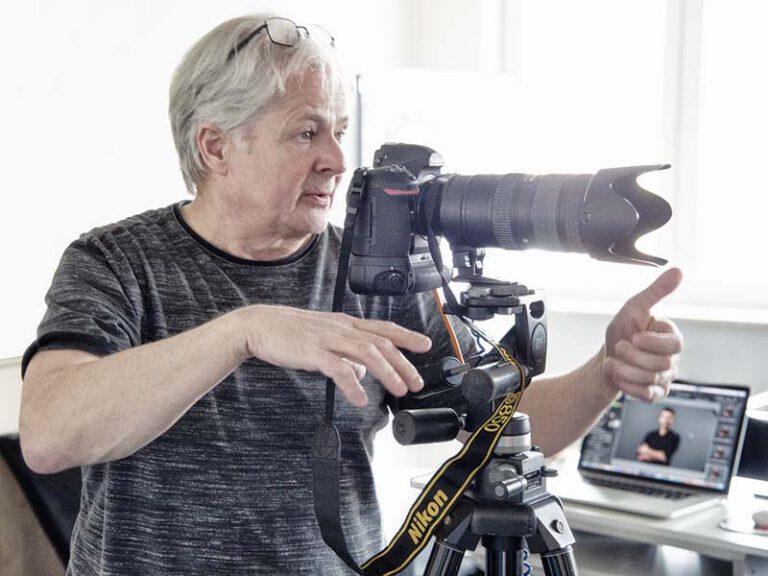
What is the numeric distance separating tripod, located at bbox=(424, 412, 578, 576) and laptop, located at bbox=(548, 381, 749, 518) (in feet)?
2.19

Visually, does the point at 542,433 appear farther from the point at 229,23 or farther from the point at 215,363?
the point at 229,23

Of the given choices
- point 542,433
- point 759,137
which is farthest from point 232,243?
point 759,137

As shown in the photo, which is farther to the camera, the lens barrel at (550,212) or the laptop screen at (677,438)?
the laptop screen at (677,438)

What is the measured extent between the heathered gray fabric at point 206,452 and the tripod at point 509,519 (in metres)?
0.25

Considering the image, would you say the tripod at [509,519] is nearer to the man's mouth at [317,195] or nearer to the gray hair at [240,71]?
the man's mouth at [317,195]

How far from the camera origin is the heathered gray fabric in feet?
4.03

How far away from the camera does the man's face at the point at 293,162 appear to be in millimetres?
1301

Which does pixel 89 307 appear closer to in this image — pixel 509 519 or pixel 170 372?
pixel 170 372

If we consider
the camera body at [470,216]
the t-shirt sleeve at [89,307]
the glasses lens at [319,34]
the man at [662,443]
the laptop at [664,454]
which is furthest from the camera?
the man at [662,443]

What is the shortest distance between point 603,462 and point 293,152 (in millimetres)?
996

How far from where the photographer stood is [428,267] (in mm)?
1152

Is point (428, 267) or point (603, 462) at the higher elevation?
point (428, 267)

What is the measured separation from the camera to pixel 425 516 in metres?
1.09

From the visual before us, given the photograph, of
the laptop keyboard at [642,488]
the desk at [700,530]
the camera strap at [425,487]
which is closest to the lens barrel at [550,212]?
the camera strap at [425,487]
